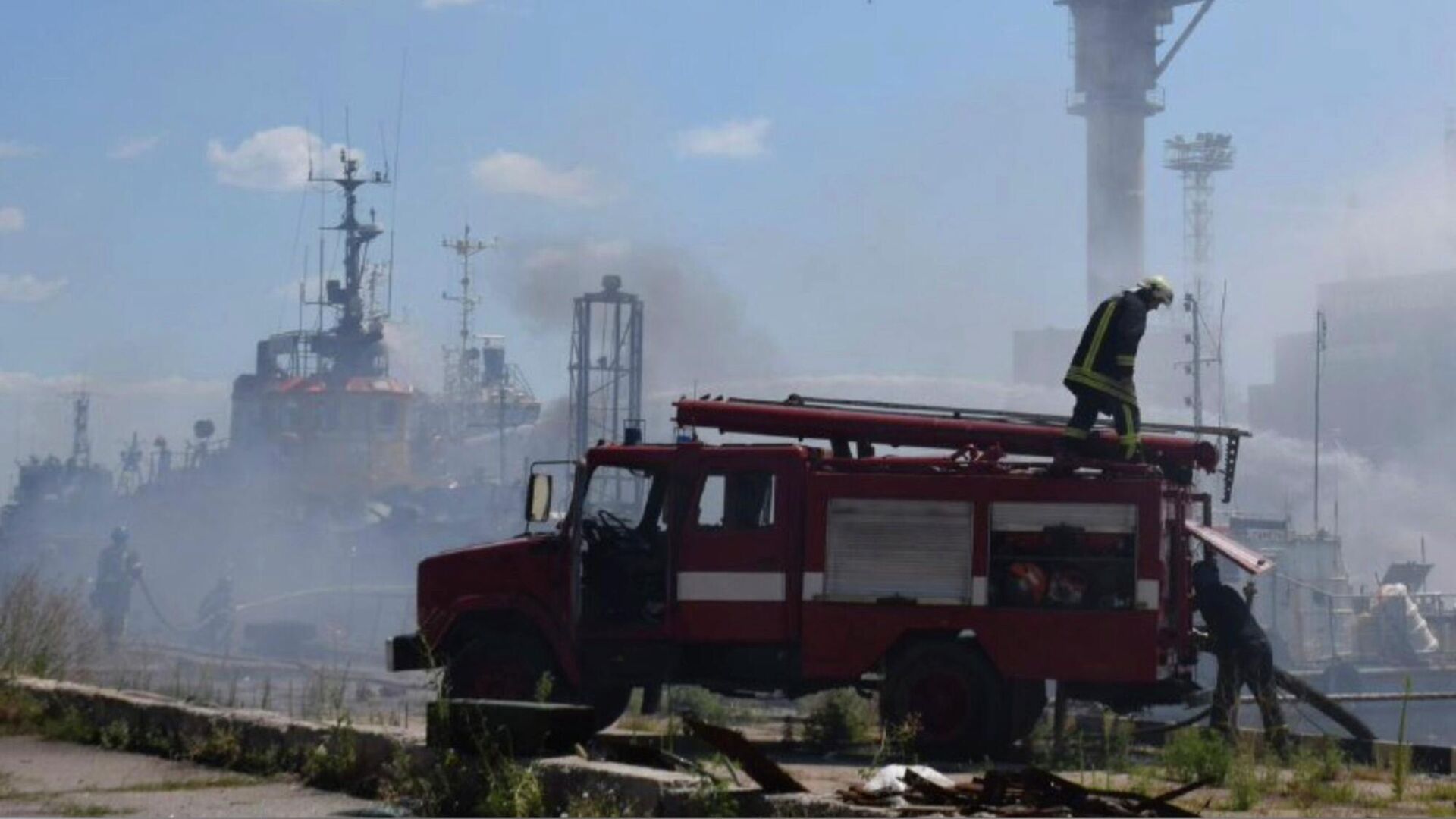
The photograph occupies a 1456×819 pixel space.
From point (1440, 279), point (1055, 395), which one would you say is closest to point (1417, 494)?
point (1440, 279)

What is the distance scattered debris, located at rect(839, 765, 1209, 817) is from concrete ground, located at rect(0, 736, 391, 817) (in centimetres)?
246

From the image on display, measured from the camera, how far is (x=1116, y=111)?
112m

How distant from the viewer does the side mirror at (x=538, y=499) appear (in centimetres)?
1340

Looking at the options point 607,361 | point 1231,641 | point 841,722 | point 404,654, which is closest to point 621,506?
point 404,654

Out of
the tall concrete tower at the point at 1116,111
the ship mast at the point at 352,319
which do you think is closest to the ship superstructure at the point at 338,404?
the ship mast at the point at 352,319

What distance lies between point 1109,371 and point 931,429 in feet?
4.29

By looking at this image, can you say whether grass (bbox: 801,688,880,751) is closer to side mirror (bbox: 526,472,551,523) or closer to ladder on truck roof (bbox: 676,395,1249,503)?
ladder on truck roof (bbox: 676,395,1249,503)

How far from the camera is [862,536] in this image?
41.3 feet

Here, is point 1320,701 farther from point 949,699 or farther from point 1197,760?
point 1197,760

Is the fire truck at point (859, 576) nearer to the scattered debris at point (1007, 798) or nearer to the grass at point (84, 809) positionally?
the grass at point (84, 809)

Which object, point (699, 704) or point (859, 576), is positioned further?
point (699, 704)

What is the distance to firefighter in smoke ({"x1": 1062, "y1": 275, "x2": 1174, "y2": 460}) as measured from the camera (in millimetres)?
13133

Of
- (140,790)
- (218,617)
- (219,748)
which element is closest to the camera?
(140,790)

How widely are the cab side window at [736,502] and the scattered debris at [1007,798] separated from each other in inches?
192
